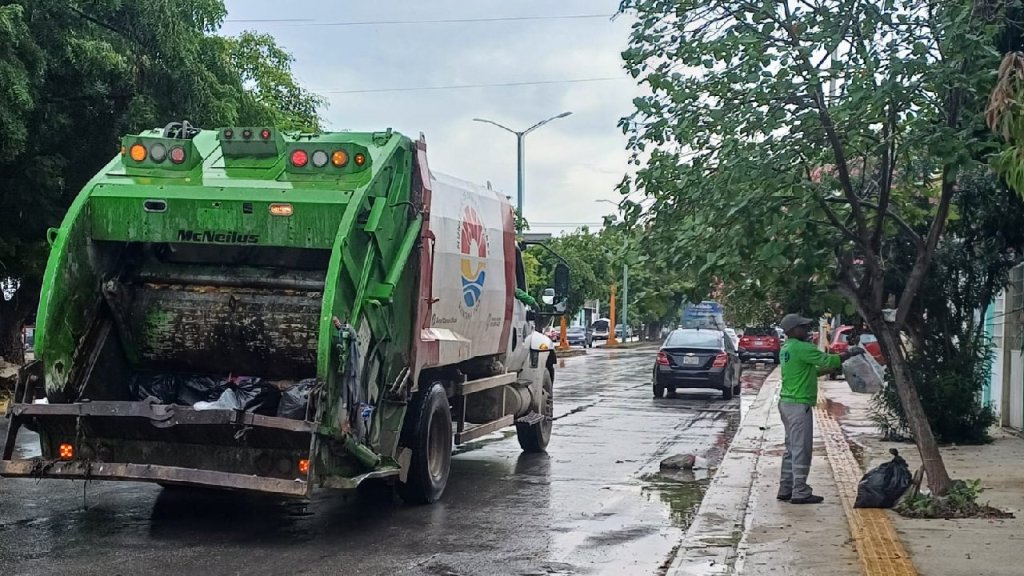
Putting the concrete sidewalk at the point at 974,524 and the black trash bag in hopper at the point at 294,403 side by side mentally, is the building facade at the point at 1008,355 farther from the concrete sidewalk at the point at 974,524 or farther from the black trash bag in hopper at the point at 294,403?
the black trash bag in hopper at the point at 294,403

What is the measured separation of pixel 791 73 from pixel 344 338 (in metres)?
3.99

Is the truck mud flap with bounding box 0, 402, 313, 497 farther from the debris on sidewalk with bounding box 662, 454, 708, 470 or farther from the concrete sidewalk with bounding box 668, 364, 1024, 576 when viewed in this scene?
the debris on sidewalk with bounding box 662, 454, 708, 470

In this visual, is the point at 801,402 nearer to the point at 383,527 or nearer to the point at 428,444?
the point at 428,444

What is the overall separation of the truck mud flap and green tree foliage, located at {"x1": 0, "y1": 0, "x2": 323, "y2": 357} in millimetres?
8791

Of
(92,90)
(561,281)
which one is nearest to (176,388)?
(561,281)

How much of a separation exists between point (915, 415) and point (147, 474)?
20.0 ft

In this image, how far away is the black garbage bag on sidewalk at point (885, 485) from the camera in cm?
917

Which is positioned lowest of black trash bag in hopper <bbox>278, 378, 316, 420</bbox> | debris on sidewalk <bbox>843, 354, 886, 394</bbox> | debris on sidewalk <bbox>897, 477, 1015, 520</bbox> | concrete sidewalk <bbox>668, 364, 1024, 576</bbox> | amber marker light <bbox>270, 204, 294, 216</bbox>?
concrete sidewalk <bbox>668, 364, 1024, 576</bbox>

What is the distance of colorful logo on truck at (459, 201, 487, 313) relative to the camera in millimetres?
10211

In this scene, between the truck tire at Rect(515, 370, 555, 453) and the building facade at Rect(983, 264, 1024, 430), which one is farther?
the building facade at Rect(983, 264, 1024, 430)

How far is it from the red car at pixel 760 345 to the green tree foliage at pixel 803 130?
33192mm

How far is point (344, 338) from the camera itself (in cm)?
766

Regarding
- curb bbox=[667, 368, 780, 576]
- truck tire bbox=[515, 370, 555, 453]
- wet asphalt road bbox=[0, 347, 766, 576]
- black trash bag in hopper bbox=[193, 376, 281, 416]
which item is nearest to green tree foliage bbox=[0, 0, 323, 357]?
truck tire bbox=[515, 370, 555, 453]

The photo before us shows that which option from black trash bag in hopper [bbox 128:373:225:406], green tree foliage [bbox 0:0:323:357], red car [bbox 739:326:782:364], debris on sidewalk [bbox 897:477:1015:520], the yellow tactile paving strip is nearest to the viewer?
the yellow tactile paving strip
